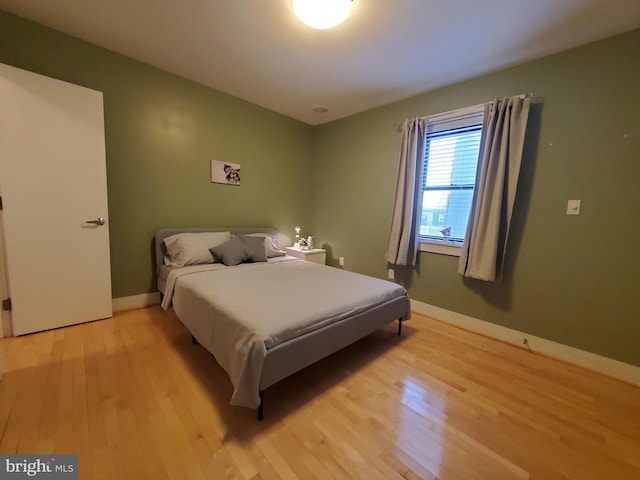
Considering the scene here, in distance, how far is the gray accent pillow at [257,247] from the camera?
297 cm

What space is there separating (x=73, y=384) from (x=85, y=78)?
258 centimetres

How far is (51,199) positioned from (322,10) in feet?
8.50

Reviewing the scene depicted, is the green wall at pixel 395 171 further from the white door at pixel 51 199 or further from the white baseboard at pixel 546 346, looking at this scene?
the white door at pixel 51 199

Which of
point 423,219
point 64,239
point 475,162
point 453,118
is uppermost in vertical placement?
point 453,118

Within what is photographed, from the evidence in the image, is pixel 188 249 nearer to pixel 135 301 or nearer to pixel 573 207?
pixel 135 301

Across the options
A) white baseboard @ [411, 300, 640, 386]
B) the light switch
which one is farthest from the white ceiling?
white baseboard @ [411, 300, 640, 386]

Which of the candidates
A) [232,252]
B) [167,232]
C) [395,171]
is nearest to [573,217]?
[395,171]

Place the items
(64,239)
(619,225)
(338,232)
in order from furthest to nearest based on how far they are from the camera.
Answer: (338,232), (64,239), (619,225)

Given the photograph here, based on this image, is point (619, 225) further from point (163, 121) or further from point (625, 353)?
point (163, 121)

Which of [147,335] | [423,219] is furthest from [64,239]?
[423,219]

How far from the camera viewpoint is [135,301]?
2842mm

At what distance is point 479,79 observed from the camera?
2568 millimetres

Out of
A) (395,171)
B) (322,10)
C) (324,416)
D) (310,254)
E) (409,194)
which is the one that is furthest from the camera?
(310,254)

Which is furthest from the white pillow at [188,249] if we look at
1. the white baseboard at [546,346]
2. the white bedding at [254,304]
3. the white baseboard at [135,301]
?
the white baseboard at [546,346]
